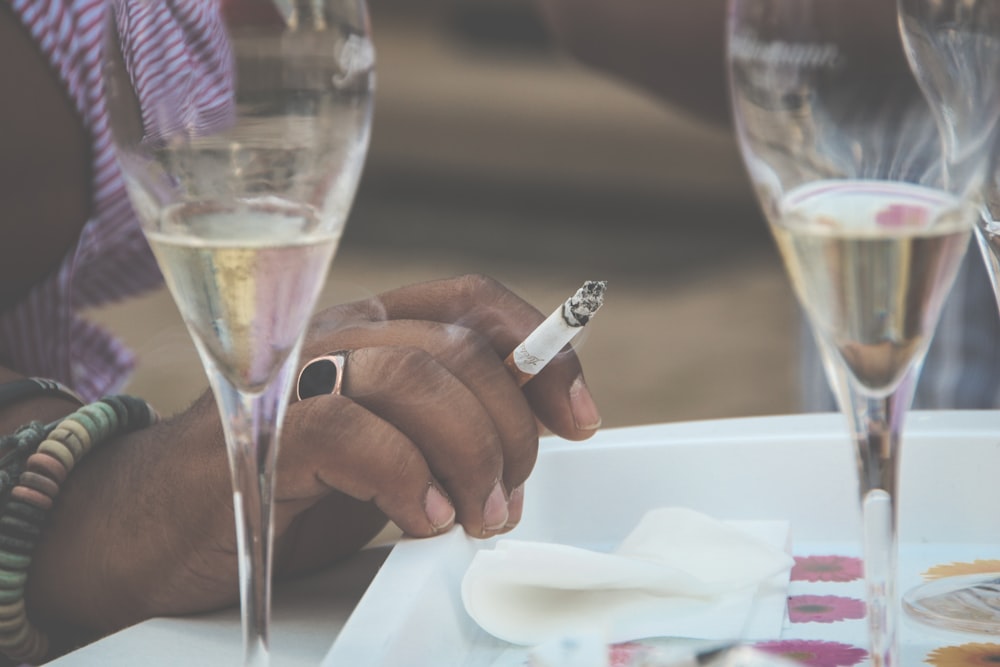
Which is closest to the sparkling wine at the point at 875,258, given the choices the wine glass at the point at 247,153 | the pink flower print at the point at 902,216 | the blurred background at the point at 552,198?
the pink flower print at the point at 902,216

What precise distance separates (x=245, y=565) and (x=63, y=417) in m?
0.34

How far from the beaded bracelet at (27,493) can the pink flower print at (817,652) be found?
35cm

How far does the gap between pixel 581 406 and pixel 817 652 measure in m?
0.18

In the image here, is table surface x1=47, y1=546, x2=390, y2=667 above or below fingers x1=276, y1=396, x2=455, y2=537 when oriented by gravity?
below

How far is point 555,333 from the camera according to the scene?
63 centimetres

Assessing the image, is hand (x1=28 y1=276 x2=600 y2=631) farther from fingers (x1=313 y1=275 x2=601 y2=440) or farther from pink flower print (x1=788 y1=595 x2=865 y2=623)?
pink flower print (x1=788 y1=595 x2=865 y2=623)

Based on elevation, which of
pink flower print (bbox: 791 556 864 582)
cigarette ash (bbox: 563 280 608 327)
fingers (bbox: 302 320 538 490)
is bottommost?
pink flower print (bbox: 791 556 864 582)

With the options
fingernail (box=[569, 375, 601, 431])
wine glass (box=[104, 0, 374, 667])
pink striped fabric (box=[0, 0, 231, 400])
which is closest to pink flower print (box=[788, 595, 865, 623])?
fingernail (box=[569, 375, 601, 431])

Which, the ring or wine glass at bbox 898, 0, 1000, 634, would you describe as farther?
the ring

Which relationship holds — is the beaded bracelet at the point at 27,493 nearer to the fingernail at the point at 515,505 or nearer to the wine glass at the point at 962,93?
the fingernail at the point at 515,505

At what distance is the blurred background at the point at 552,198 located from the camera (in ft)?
10.6

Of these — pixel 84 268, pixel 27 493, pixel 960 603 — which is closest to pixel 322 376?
pixel 27 493

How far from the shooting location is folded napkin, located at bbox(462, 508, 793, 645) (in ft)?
1.82

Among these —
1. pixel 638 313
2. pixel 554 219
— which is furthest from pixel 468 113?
pixel 638 313
